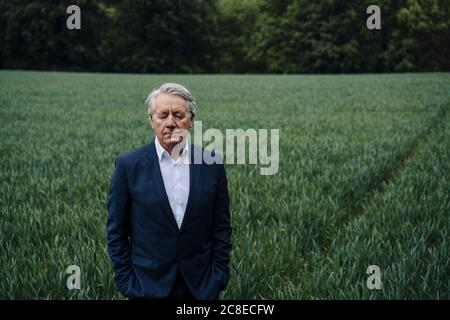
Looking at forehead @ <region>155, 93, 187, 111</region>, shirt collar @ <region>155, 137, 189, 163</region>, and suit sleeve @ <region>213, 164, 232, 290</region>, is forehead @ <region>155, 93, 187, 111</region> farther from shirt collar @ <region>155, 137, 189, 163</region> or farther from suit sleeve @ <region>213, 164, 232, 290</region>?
suit sleeve @ <region>213, 164, 232, 290</region>

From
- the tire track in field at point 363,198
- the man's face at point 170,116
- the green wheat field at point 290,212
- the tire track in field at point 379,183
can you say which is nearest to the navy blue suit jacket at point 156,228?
the man's face at point 170,116

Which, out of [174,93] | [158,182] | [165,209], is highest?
[174,93]

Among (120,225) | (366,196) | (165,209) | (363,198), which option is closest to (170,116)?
(165,209)

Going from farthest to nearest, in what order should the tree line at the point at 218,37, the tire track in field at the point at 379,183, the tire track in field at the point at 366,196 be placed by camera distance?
the tree line at the point at 218,37
the tire track in field at the point at 379,183
the tire track in field at the point at 366,196

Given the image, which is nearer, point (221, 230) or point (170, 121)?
point (170, 121)

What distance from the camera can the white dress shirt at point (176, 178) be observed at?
2.06m

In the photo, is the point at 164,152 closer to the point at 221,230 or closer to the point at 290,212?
the point at 221,230

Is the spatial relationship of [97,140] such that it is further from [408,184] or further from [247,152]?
[408,184]

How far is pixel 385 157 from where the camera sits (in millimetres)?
6598

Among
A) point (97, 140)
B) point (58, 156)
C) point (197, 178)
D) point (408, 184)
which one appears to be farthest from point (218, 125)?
point (197, 178)

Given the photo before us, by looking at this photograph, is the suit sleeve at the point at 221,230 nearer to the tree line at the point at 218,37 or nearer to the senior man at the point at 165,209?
the senior man at the point at 165,209

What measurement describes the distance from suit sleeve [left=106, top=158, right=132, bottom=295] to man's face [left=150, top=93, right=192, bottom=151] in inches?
9.5

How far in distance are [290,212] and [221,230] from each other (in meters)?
1.97

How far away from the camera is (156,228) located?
2.04 metres
